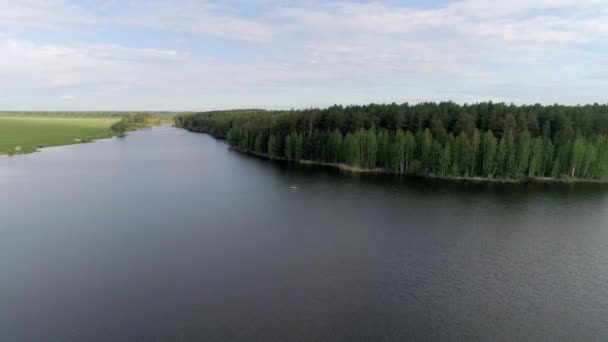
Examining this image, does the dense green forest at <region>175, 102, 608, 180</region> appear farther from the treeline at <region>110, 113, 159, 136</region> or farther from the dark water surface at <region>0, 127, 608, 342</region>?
the treeline at <region>110, 113, 159, 136</region>

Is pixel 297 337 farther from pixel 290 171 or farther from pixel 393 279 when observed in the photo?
pixel 290 171

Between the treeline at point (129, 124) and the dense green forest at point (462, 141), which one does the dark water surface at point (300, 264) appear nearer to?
the dense green forest at point (462, 141)


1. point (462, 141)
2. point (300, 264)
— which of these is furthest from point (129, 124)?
point (300, 264)

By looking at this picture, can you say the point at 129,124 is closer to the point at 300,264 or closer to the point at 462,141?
the point at 462,141

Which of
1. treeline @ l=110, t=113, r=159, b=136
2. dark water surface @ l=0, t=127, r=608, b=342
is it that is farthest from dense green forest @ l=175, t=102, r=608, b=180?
treeline @ l=110, t=113, r=159, b=136

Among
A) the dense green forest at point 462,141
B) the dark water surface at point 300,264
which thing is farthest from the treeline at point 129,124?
the dark water surface at point 300,264

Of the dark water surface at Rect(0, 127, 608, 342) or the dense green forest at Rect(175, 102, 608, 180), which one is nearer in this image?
the dark water surface at Rect(0, 127, 608, 342)
